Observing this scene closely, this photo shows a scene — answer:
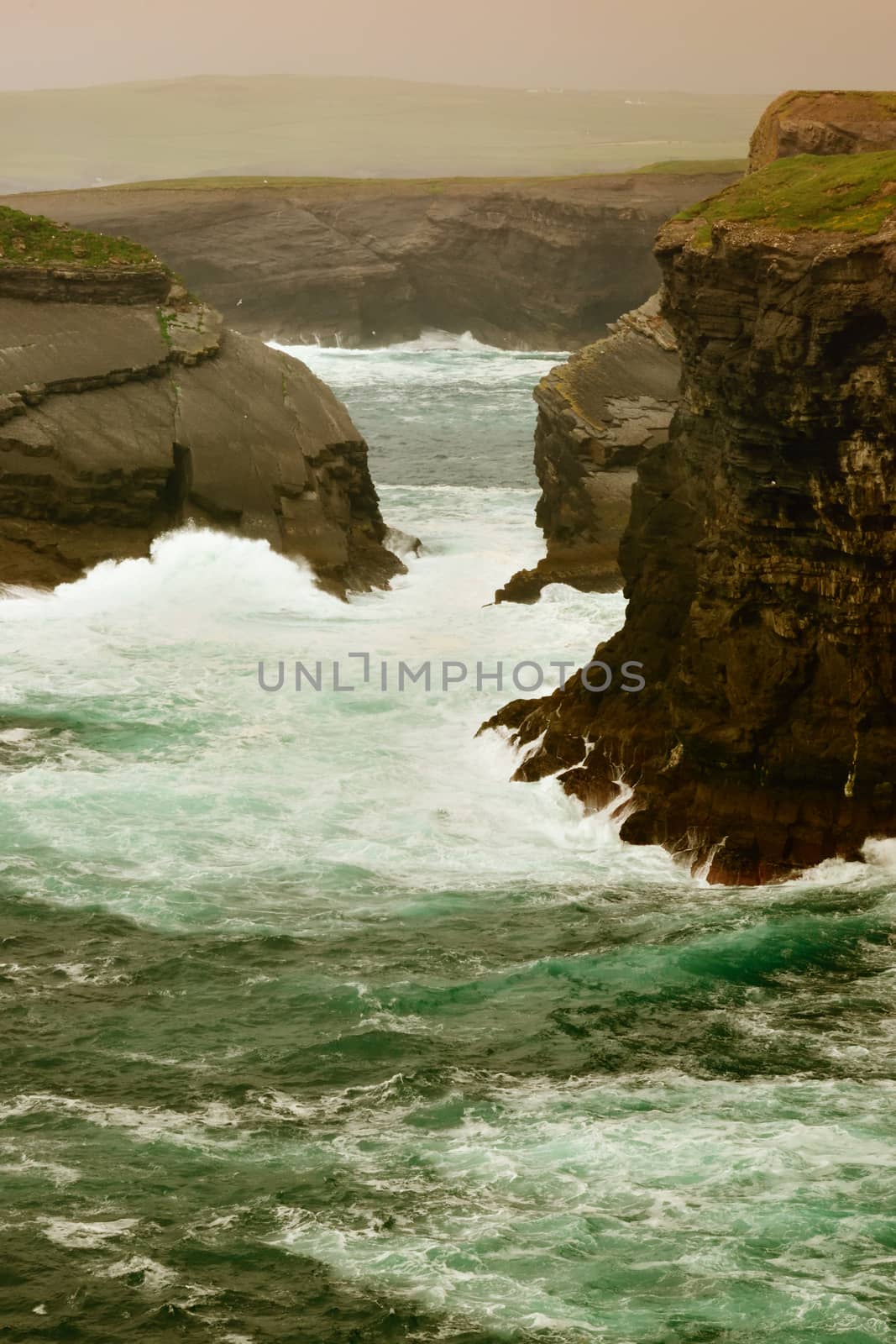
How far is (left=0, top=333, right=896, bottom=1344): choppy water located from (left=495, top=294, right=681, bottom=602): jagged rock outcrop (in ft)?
27.4

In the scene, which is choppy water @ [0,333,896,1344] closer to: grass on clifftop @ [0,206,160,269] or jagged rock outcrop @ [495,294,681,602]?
jagged rock outcrop @ [495,294,681,602]

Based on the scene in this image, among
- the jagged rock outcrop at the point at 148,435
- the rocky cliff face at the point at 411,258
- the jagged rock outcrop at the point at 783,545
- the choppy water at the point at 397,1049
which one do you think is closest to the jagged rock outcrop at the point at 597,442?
the jagged rock outcrop at the point at 148,435

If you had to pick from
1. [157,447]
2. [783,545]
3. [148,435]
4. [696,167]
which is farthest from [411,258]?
[783,545]

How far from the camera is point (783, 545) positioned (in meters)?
23.8

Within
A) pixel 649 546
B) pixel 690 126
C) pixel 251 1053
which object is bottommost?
pixel 251 1053

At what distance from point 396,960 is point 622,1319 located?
303 inches

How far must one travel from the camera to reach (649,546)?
27250 mm

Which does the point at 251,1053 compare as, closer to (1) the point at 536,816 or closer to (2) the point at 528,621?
(1) the point at 536,816

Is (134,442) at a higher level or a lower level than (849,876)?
higher

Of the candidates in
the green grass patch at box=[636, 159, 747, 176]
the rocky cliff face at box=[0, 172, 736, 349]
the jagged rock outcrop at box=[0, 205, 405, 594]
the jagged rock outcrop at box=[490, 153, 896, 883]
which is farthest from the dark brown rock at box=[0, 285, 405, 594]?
the green grass patch at box=[636, 159, 747, 176]

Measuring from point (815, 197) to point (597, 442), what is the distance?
18203 mm

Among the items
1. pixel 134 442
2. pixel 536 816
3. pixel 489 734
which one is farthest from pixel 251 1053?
pixel 134 442

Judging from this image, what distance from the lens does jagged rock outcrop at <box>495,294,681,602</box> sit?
39.7 metres

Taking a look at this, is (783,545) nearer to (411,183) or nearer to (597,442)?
(597,442)
